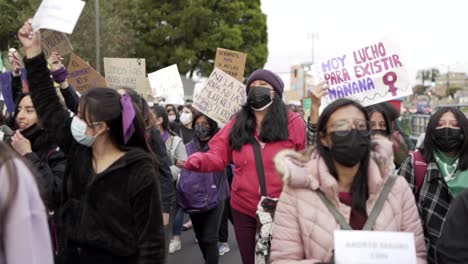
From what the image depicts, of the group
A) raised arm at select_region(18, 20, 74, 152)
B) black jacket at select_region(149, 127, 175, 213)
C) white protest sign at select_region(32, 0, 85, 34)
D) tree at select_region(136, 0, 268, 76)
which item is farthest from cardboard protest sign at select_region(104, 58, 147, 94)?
tree at select_region(136, 0, 268, 76)

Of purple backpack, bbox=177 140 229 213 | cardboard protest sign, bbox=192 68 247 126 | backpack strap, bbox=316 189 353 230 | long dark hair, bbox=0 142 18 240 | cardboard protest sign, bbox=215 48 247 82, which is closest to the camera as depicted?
long dark hair, bbox=0 142 18 240

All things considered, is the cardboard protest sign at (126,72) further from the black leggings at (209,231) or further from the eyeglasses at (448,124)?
the eyeglasses at (448,124)

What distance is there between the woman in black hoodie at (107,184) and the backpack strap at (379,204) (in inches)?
42.9

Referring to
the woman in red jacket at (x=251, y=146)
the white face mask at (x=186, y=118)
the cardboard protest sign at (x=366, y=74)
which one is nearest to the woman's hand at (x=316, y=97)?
the woman in red jacket at (x=251, y=146)

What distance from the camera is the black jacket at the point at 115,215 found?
292 centimetres

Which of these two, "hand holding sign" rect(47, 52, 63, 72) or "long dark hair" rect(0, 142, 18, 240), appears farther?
"hand holding sign" rect(47, 52, 63, 72)

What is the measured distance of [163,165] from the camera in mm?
4777

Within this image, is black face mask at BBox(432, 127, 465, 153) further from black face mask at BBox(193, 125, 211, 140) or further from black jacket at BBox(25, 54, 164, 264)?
black face mask at BBox(193, 125, 211, 140)

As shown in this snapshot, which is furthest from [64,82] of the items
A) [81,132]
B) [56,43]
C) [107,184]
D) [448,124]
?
[448,124]

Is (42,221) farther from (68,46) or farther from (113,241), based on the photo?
(68,46)

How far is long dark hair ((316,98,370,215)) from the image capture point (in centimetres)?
265

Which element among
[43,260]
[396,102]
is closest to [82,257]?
[43,260]

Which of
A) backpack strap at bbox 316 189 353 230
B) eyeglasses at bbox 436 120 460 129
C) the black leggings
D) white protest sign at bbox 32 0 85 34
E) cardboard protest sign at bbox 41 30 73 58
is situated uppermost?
white protest sign at bbox 32 0 85 34

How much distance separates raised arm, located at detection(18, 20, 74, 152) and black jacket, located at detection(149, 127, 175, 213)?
1434 mm
